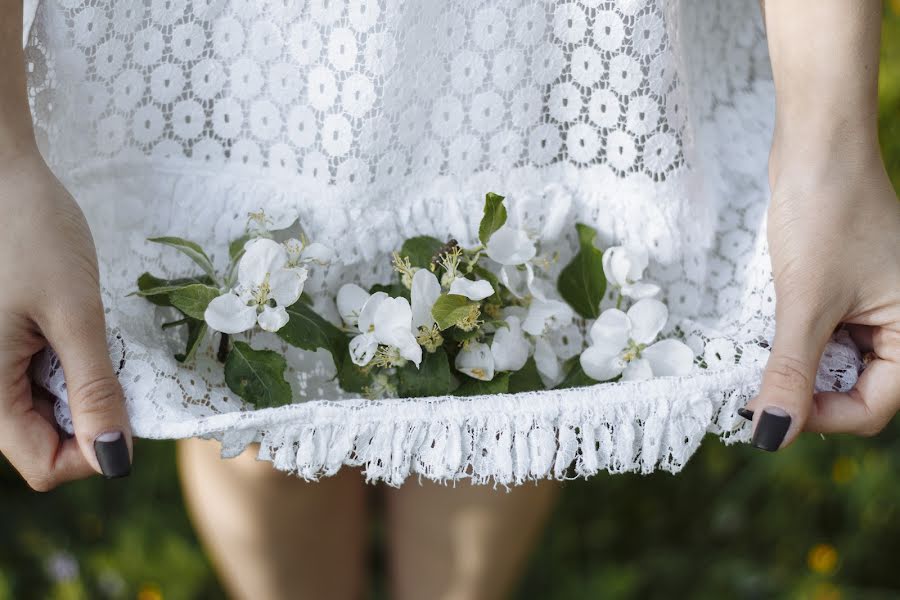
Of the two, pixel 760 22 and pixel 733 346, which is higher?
pixel 760 22

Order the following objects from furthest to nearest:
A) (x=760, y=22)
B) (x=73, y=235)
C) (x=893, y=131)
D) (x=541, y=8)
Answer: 1. (x=893, y=131)
2. (x=760, y=22)
3. (x=541, y=8)
4. (x=73, y=235)

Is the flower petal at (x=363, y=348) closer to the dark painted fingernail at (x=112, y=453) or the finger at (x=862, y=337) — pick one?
the dark painted fingernail at (x=112, y=453)

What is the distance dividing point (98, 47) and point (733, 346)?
66cm

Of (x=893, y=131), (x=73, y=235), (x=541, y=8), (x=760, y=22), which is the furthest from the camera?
(x=893, y=131)

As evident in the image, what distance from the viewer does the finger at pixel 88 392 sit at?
65 centimetres

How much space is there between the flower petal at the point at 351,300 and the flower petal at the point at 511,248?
0.43 feet

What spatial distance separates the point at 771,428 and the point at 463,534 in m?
0.42

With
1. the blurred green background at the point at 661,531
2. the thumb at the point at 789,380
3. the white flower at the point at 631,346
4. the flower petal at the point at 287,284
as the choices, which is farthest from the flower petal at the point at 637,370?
the blurred green background at the point at 661,531

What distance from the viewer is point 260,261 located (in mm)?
720

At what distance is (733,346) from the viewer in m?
0.77

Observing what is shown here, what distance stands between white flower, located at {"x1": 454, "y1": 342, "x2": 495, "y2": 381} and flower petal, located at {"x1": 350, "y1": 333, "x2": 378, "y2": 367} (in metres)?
0.09

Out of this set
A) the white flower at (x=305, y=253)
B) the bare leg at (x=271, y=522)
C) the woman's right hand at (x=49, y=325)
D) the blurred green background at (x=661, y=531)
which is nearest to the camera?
the woman's right hand at (x=49, y=325)

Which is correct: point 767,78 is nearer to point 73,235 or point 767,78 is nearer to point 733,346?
point 733,346

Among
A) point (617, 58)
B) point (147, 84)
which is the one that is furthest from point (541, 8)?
point (147, 84)
